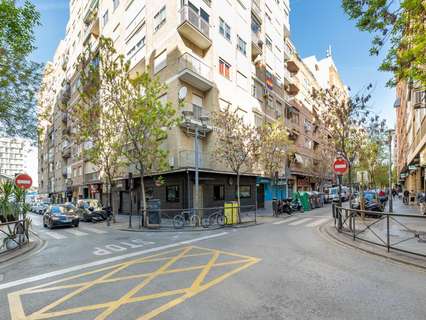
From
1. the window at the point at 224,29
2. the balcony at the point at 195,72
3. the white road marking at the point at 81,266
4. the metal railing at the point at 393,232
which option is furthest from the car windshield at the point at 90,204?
the window at the point at 224,29

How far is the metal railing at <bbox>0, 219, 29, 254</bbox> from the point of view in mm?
9258

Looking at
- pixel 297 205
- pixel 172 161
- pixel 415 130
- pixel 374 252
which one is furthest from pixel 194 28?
pixel 415 130

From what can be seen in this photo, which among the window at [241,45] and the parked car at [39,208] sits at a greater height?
the window at [241,45]

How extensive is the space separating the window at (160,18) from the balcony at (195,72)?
4108 mm

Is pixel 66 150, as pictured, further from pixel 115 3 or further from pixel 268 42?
pixel 268 42

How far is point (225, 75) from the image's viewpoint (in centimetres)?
2248

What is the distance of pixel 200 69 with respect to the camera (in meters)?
19.7

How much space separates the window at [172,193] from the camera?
1885 cm

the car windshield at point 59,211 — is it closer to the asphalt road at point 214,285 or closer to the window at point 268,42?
the asphalt road at point 214,285

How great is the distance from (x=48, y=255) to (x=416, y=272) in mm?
10192

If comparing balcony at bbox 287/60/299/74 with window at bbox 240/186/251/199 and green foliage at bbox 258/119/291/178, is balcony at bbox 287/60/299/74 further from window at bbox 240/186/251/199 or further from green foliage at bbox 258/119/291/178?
window at bbox 240/186/251/199

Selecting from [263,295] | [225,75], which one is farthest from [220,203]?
[263,295]

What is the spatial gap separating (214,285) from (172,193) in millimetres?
14559

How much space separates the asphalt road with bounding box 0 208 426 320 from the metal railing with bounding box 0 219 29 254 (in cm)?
165
